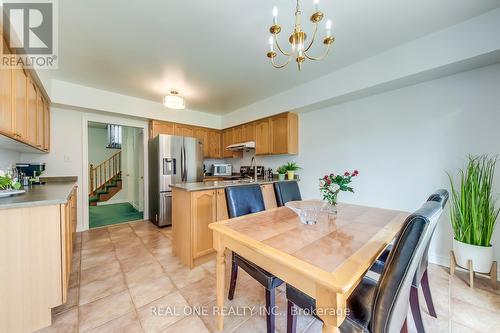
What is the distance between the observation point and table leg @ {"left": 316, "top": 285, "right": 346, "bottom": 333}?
716mm

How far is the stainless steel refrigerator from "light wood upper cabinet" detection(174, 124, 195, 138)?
580 millimetres

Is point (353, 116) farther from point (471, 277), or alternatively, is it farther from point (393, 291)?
point (393, 291)

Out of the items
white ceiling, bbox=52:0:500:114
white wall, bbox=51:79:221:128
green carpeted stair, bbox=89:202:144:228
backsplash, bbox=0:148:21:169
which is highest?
white ceiling, bbox=52:0:500:114

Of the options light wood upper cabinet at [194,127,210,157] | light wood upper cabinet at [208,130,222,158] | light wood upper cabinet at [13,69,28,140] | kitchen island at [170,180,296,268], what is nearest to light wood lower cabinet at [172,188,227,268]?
kitchen island at [170,180,296,268]

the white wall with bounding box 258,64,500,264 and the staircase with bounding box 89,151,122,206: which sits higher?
the white wall with bounding box 258,64,500,264

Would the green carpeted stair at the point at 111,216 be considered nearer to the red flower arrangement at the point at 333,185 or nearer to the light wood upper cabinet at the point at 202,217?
the light wood upper cabinet at the point at 202,217

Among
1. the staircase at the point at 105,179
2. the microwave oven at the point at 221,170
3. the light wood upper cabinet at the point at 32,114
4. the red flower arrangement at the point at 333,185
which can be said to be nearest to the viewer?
the red flower arrangement at the point at 333,185

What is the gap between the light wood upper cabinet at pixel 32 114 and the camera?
196cm

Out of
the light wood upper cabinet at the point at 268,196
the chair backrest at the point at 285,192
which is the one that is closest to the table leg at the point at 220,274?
the chair backrest at the point at 285,192

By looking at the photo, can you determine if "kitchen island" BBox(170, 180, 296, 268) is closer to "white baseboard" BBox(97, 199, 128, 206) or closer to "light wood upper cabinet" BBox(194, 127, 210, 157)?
"light wood upper cabinet" BBox(194, 127, 210, 157)

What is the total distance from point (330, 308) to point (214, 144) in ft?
15.2

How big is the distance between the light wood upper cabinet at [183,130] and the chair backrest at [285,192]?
3039mm

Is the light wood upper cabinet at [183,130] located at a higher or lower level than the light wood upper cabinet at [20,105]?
higher

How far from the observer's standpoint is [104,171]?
657 centimetres
